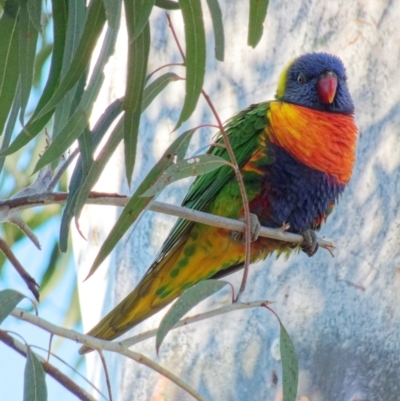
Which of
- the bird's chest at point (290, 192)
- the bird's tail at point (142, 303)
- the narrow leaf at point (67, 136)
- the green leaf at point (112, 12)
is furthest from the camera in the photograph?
the bird's chest at point (290, 192)

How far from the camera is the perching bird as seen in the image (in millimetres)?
1537

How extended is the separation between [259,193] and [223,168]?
105 mm

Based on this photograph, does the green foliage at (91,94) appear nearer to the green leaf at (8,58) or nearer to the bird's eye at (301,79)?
the green leaf at (8,58)

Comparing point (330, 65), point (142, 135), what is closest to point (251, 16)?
point (330, 65)

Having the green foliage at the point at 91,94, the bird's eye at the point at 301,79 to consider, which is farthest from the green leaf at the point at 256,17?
the bird's eye at the point at 301,79

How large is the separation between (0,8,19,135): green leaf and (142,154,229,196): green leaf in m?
0.23

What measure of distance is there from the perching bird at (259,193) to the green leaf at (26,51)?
0.62 meters

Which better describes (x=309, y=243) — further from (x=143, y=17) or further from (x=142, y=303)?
(x=143, y=17)

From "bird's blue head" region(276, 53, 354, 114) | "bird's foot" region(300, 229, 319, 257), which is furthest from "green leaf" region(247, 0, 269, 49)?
"bird's blue head" region(276, 53, 354, 114)

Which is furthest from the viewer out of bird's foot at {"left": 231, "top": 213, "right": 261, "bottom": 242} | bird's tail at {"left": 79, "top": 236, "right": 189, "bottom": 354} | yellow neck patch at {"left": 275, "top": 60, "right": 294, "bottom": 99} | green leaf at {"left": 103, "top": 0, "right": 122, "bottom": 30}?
yellow neck patch at {"left": 275, "top": 60, "right": 294, "bottom": 99}

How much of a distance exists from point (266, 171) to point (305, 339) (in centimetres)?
56

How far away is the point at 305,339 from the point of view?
6.24 feet

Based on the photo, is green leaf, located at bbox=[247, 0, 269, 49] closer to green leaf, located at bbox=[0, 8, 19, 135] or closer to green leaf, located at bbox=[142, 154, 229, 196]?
green leaf, located at bbox=[142, 154, 229, 196]

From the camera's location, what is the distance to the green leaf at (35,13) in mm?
899
